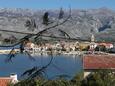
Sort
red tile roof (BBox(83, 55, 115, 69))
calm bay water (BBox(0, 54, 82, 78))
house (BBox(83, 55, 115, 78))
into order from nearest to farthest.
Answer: calm bay water (BBox(0, 54, 82, 78)), house (BBox(83, 55, 115, 78)), red tile roof (BBox(83, 55, 115, 69))

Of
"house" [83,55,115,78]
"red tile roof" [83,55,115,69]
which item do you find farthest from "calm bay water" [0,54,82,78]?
"red tile roof" [83,55,115,69]

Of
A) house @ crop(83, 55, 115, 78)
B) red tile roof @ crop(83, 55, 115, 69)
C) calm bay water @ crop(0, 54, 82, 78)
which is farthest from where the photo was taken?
red tile roof @ crop(83, 55, 115, 69)

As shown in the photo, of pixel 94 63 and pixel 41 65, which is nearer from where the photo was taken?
pixel 41 65

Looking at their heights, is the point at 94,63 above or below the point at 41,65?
below

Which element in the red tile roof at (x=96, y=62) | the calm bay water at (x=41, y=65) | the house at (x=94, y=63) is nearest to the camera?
the calm bay water at (x=41, y=65)

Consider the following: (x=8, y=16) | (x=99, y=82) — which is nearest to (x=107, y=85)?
(x=99, y=82)

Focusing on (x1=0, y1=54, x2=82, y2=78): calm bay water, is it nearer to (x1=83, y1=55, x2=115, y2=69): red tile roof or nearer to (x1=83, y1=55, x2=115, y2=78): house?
(x1=83, y1=55, x2=115, y2=78): house

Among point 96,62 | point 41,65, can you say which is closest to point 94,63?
point 96,62

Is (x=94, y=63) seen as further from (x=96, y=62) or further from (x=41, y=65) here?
(x=41, y=65)

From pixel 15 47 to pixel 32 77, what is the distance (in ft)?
0.74

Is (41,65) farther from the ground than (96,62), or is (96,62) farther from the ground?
(41,65)

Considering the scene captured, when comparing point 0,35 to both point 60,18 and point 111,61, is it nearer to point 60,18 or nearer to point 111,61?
point 60,18

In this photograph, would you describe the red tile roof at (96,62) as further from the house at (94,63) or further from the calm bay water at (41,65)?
the calm bay water at (41,65)

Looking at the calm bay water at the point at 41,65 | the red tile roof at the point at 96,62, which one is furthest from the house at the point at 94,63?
the calm bay water at the point at 41,65
